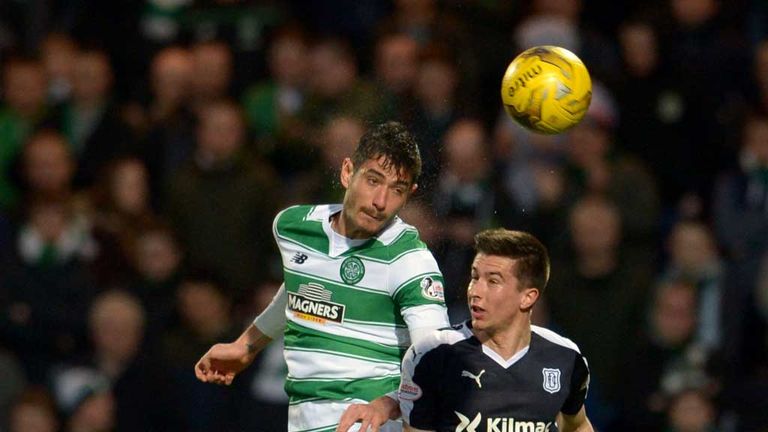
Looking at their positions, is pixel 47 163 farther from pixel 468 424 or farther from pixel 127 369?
pixel 468 424

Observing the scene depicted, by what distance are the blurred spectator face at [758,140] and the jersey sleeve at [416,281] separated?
15.3ft

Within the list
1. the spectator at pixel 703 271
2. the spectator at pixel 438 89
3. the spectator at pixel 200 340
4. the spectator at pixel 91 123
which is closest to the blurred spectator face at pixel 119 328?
the spectator at pixel 200 340

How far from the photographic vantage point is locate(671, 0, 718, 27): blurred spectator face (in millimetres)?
11250

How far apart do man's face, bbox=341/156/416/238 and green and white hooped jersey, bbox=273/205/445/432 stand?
96mm

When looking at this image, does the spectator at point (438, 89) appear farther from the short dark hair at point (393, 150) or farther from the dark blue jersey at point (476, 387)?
A: the dark blue jersey at point (476, 387)

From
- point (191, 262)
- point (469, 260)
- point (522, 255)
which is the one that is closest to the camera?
point (522, 255)

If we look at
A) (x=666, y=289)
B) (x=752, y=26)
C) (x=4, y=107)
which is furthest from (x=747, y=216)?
(x=4, y=107)

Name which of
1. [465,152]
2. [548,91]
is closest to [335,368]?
[548,91]

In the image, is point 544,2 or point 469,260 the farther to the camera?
point 544,2

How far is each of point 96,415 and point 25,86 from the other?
2902 mm

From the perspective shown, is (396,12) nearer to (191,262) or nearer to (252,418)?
(191,262)

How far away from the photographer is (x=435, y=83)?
1052cm

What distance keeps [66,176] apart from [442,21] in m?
2.96

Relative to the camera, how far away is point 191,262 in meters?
11.0
